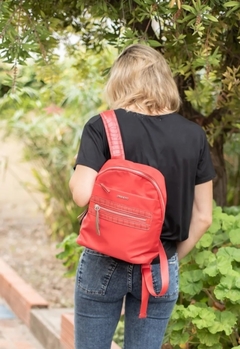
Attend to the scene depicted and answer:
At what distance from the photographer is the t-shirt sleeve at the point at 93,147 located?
9.45ft

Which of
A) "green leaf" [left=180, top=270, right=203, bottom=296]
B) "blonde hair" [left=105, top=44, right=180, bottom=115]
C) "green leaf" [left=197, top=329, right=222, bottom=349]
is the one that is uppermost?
"blonde hair" [left=105, top=44, right=180, bottom=115]

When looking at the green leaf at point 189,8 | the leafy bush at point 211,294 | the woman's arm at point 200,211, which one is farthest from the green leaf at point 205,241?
the green leaf at point 189,8

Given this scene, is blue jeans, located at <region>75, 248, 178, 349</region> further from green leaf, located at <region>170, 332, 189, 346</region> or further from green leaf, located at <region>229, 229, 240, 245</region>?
green leaf, located at <region>229, 229, 240, 245</region>

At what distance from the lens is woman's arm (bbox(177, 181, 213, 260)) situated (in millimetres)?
3078

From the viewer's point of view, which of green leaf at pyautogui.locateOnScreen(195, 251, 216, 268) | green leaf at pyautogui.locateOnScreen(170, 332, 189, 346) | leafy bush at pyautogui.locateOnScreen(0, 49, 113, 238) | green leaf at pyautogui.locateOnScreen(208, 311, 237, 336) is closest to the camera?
green leaf at pyautogui.locateOnScreen(208, 311, 237, 336)

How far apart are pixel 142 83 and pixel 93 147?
12.5 inches

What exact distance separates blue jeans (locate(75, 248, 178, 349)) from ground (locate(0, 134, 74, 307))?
3202mm

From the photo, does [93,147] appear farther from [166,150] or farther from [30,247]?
[30,247]

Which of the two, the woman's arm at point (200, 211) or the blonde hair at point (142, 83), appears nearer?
the blonde hair at point (142, 83)

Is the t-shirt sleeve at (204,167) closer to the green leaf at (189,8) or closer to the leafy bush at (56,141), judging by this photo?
the green leaf at (189,8)

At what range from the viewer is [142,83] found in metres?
2.96

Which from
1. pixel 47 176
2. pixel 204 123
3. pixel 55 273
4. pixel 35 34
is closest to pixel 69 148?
pixel 47 176

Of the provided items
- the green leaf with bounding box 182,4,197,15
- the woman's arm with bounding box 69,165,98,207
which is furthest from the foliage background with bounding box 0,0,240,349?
the woman's arm with bounding box 69,165,98,207

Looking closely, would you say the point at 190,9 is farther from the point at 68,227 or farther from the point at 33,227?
the point at 33,227
